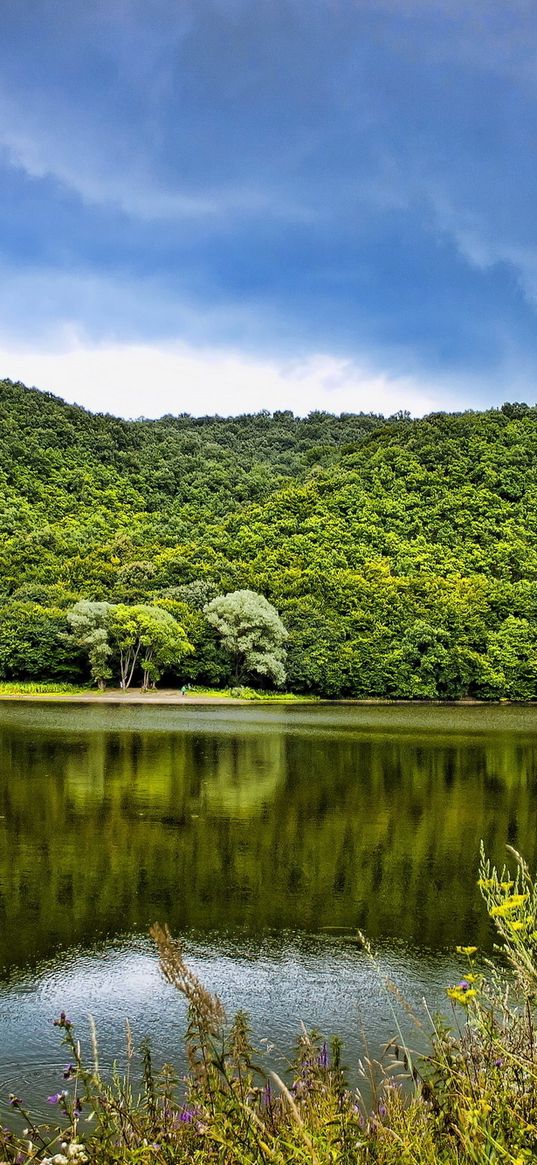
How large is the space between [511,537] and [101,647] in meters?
32.5

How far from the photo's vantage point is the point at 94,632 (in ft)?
155

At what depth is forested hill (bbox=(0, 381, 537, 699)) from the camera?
52.5 meters

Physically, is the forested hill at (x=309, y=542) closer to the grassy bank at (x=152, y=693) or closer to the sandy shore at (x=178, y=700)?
the grassy bank at (x=152, y=693)

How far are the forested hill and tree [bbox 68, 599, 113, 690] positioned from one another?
5.00 feet

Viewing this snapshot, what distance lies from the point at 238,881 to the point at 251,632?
1575 inches

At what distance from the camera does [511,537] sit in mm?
65250

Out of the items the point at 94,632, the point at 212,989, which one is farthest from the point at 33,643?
the point at 212,989

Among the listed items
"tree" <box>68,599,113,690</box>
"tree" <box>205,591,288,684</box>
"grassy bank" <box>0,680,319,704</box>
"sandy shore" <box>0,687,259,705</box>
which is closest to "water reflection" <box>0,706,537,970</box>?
"sandy shore" <box>0,687,259,705</box>

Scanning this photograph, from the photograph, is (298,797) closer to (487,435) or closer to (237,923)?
(237,923)

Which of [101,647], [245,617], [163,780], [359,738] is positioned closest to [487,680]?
[245,617]

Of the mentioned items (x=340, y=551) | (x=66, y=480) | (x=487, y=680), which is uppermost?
(x=66, y=480)

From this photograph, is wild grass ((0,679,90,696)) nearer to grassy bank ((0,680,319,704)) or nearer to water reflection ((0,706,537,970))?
grassy bank ((0,680,319,704))

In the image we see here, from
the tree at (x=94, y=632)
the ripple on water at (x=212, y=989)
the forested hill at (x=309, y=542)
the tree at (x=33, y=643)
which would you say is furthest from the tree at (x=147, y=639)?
the ripple on water at (x=212, y=989)

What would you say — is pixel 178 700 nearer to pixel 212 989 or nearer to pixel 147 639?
pixel 147 639
